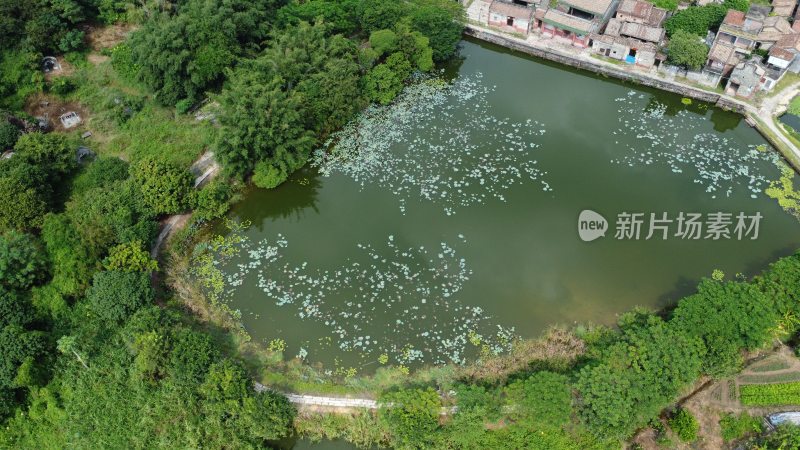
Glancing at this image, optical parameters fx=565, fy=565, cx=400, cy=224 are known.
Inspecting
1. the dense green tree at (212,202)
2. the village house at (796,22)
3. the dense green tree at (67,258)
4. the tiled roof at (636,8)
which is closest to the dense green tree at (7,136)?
the dense green tree at (67,258)

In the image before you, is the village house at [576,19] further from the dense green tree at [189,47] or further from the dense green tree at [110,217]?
the dense green tree at [110,217]

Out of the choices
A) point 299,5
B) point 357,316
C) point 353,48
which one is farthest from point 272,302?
point 299,5

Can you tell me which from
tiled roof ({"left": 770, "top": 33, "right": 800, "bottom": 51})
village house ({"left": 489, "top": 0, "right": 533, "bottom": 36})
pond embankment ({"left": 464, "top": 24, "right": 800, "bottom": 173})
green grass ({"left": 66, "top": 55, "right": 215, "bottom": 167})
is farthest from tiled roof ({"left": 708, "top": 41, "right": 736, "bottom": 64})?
green grass ({"left": 66, "top": 55, "right": 215, "bottom": 167})

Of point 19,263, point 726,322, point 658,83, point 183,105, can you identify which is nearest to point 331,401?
point 19,263

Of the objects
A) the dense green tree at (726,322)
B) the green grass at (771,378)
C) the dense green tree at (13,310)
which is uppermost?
the dense green tree at (726,322)

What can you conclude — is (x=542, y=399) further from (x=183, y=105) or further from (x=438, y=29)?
(x=438, y=29)
